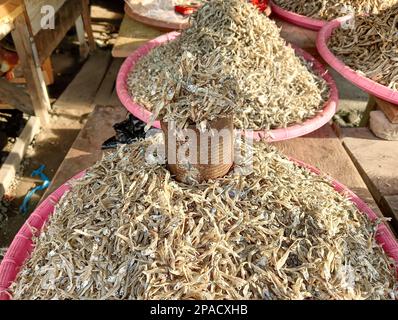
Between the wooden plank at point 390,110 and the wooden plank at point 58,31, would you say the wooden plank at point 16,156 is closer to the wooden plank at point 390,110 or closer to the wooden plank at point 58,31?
the wooden plank at point 58,31

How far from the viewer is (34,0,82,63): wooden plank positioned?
15.2ft

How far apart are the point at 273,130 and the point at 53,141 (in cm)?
305

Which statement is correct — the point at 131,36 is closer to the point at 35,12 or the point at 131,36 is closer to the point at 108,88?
the point at 35,12

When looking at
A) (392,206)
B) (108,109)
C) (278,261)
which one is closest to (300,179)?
(278,261)

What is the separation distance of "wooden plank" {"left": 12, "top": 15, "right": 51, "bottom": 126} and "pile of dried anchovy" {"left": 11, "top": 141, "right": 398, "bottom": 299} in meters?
3.17

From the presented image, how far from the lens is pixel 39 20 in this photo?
4586 millimetres

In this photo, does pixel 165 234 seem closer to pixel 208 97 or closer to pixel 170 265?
pixel 170 265

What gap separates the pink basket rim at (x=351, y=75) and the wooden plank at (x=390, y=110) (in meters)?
0.06

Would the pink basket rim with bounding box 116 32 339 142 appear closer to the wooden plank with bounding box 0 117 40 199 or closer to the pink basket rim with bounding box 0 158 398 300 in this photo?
the pink basket rim with bounding box 0 158 398 300

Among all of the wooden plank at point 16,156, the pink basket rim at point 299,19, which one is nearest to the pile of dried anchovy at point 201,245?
the wooden plank at point 16,156

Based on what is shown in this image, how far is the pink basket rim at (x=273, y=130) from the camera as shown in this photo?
8.31 feet

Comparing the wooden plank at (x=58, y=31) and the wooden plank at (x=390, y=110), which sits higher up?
the wooden plank at (x=390, y=110)

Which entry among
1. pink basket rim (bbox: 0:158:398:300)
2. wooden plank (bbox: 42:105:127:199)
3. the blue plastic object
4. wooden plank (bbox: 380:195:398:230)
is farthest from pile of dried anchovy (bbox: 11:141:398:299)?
the blue plastic object

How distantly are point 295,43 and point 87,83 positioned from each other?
3.04 m
